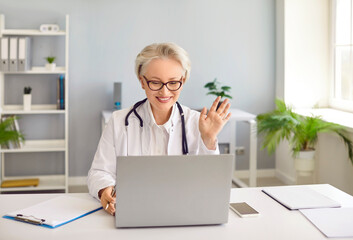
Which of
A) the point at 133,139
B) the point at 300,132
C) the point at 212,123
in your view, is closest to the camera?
the point at 212,123

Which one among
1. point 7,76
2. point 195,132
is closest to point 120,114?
point 195,132

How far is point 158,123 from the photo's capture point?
2135 millimetres

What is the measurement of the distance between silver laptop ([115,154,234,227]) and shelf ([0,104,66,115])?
2949mm

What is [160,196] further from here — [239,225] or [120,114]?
[120,114]

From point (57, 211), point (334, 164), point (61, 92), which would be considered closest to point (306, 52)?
point (334, 164)

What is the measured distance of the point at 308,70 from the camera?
15.4 ft

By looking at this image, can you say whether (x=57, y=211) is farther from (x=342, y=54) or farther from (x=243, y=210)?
(x=342, y=54)

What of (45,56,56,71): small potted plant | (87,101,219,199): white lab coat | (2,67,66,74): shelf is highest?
(45,56,56,71): small potted plant

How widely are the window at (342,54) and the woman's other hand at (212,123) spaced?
2.59 m

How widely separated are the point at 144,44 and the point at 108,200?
3.13 meters

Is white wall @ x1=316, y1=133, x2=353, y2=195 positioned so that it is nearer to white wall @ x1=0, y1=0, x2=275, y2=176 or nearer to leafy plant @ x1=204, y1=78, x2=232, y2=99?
leafy plant @ x1=204, y1=78, x2=232, y2=99

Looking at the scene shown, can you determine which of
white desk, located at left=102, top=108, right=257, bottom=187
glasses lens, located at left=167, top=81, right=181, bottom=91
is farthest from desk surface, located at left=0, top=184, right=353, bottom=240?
white desk, located at left=102, top=108, right=257, bottom=187

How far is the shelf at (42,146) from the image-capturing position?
4352mm

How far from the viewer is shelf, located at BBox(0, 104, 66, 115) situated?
432 cm
